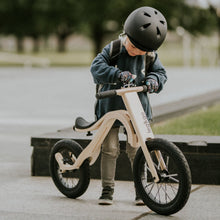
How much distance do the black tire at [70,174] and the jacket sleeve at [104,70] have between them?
0.66 m

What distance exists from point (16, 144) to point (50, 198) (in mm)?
3136

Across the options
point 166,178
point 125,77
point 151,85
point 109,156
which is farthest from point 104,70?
point 166,178

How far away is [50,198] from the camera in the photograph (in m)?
5.69

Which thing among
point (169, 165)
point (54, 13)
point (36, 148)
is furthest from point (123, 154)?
point (54, 13)

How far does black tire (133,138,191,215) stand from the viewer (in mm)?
4875

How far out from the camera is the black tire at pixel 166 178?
4.88 meters

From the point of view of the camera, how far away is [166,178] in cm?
503

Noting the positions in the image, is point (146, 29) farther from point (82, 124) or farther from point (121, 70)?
point (82, 124)

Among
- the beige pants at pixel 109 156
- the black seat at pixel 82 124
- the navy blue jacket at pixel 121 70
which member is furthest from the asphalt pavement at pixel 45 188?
the navy blue jacket at pixel 121 70

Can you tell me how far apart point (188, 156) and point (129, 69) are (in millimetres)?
1219

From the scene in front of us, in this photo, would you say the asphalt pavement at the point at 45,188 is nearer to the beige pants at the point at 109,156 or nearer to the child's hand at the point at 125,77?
the beige pants at the point at 109,156

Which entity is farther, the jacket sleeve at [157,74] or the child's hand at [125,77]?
the jacket sleeve at [157,74]

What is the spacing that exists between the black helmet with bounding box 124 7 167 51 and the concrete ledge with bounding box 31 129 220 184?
1295 mm

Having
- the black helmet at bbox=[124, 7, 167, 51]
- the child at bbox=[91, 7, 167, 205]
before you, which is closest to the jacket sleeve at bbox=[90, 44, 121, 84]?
the child at bbox=[91, 7, 167, 205]
